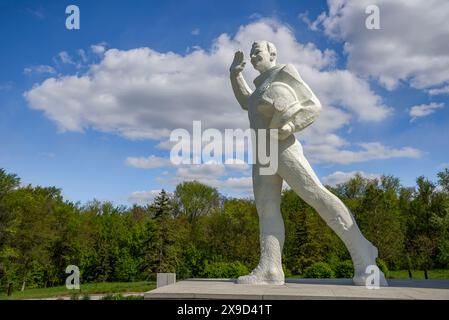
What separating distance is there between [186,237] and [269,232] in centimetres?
2049

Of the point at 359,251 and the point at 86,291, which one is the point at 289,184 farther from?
the point at 86,291

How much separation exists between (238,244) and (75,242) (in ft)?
37.5

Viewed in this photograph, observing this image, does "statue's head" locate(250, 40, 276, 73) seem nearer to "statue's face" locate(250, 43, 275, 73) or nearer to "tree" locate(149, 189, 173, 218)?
"statue's face" locate(250, 43, 275, 73)

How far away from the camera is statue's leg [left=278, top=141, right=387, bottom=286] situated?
6.71 metres

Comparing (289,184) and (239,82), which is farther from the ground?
(239,82)

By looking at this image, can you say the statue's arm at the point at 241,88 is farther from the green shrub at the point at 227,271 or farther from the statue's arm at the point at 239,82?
the green shrub at the point at 227,271

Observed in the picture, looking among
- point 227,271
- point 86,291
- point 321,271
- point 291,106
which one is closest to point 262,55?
point 291,106

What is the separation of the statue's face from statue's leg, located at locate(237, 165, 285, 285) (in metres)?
1.82

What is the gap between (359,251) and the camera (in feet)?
22.0

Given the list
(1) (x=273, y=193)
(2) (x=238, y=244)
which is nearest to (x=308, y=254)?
(2) (x=238, y=244)

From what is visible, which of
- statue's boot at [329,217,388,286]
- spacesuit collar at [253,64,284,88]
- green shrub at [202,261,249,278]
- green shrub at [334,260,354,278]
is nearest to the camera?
statue's boot at [329,217,388,286]

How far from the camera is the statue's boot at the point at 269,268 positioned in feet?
22.3

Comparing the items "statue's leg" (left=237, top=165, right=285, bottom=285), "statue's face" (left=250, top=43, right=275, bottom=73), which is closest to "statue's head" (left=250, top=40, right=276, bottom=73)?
"statue's face" (left=250, top=43, right=275, bottom=73)
